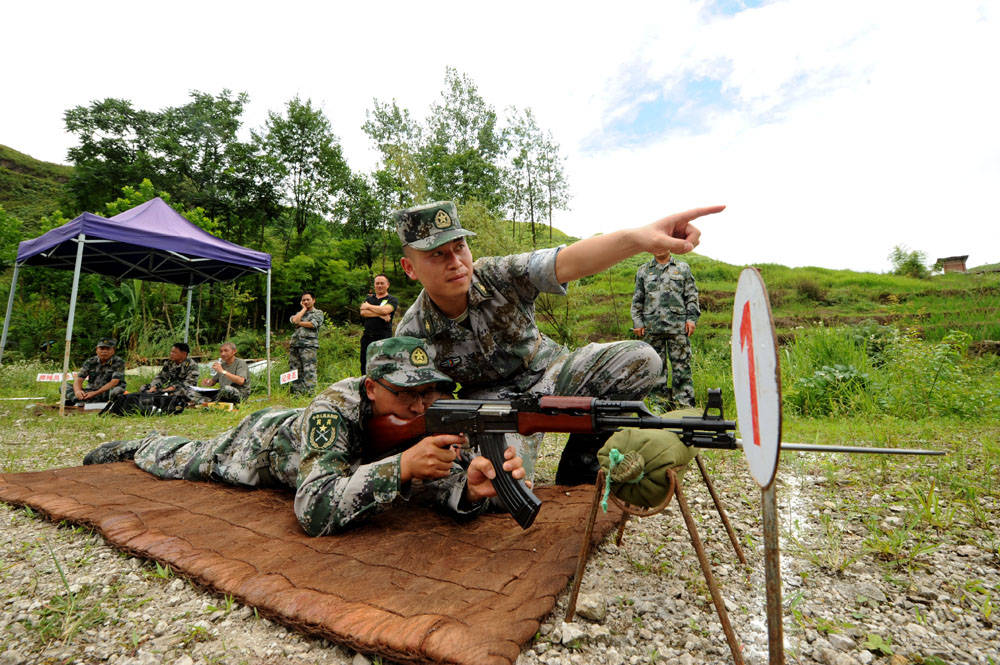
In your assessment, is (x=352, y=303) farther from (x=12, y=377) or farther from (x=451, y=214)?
(x=451, y=214)

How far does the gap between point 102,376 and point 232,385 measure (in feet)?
6.35

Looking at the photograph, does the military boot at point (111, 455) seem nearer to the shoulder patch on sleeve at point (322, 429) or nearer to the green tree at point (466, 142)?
the shoulder patch on sleeve at point (322, 429)

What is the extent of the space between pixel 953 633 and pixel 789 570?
50cm

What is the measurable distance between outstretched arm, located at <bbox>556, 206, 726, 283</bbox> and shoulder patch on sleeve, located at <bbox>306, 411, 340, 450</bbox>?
1.34 metres

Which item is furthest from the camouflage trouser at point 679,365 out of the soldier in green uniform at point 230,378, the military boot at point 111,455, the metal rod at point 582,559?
the soldier in green uniform at point 230,378

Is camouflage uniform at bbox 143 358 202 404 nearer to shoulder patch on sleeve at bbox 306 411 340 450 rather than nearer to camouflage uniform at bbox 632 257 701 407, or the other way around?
shoulder patch on sleeve at bbox 306 411 340 450

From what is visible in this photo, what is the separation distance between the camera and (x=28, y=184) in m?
43.4

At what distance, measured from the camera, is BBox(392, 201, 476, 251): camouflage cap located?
265 cm

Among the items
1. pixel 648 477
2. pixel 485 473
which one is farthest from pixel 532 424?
pixel 648 477

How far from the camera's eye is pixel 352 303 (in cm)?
2050

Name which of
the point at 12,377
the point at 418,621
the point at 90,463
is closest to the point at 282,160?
the point at 12,377

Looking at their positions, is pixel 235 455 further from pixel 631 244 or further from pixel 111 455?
pixel 631 244

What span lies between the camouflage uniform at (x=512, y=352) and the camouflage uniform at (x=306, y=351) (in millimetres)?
6589

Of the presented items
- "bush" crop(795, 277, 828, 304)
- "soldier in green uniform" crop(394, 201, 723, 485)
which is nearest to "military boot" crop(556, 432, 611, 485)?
"soldier in green uniform" crop(394, 201, 723, 485)
